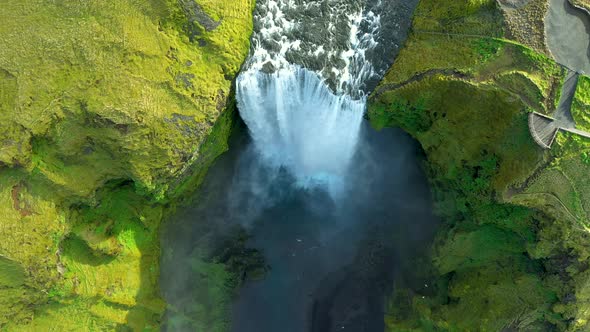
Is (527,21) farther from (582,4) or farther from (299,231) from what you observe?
(299,231)

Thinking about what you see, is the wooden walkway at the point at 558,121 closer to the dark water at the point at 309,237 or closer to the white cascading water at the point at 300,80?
the dark water at the point at 309,237

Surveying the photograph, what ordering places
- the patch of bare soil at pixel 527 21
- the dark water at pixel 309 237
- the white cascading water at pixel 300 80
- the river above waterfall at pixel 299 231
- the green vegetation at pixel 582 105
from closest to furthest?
the green vegetation at pixel 582 105 < the patch of bare soil at pixel 527 21 < the white cascading water at pixel 300 80 < the river above waterfall at pixel 299 231 < the dark water at pixel 309 237

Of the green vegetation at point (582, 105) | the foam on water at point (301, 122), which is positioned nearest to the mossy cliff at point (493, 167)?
the green vegetation at point (582, 105)

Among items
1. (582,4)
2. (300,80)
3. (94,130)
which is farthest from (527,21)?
(94,130)

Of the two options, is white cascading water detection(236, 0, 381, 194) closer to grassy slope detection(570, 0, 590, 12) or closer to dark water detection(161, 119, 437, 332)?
dark water detection(161, 119, 437, 332)

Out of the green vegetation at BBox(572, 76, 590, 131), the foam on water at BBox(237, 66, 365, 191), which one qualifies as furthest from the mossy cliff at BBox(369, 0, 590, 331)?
the foam on water at BBox(237, 66, 365, 191)
